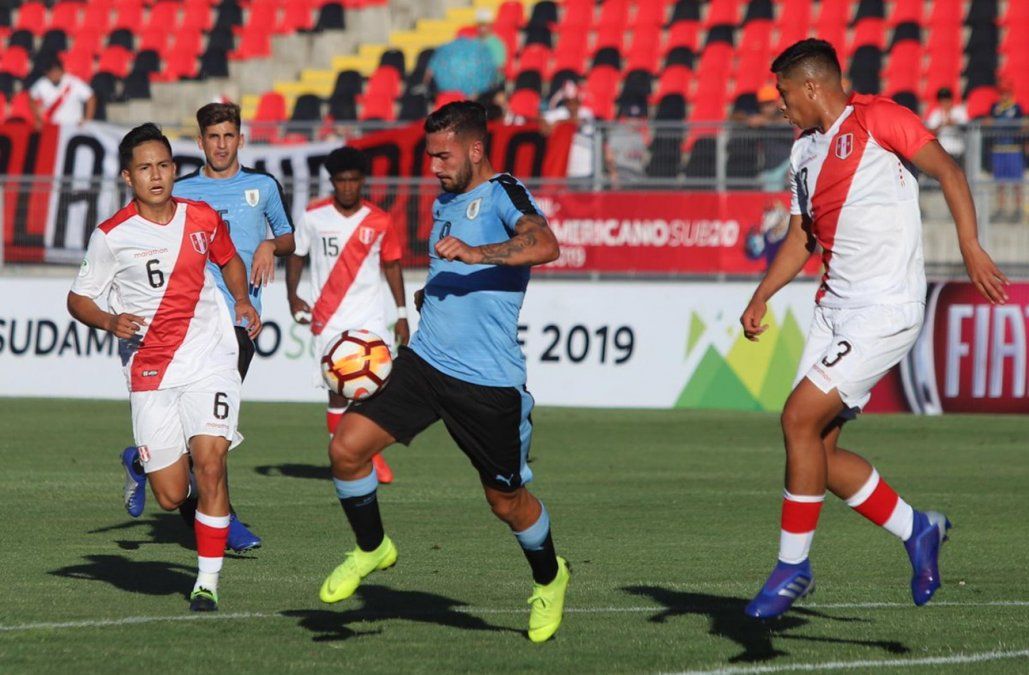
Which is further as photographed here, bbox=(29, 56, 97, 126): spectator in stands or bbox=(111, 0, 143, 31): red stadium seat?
bbox=(111, 0, 143, 31): red stadium seat

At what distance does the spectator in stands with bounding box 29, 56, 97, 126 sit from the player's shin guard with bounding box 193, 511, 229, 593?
17.9 metres

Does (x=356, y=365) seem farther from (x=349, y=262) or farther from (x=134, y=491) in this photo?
(x=349, y=262)

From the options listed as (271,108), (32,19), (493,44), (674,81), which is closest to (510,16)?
(493,44)

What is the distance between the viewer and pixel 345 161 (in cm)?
1218

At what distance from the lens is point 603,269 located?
1906cm

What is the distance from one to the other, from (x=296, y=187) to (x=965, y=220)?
45.5 feet

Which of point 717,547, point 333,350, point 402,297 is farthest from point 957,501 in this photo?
point 333,350

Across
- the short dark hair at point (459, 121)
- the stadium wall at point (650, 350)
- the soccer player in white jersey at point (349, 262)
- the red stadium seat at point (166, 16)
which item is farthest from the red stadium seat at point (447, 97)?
the short dark hair at point (459, 121)

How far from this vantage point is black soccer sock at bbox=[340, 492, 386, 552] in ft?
23.9

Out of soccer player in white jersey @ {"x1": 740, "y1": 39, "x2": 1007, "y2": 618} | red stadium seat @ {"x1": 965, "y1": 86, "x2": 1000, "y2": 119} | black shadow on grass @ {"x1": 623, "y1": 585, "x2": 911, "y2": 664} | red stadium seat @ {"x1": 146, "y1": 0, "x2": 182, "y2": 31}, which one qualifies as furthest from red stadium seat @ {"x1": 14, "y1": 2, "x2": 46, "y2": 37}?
soccer player in white jersey @ {"x1": 740, "y1": 39, "x2": 1007, "y2": 618}

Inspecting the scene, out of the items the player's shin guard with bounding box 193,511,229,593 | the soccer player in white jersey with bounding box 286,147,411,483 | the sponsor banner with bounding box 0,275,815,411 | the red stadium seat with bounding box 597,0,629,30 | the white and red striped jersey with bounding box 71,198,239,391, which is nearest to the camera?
the player's shin guard with bounding box 193,511,229,593

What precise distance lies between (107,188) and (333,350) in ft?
43.0

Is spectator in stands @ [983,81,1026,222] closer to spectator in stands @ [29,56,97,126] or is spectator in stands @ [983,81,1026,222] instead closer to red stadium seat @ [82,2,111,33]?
spectator in stands @ [29,56,97,126]

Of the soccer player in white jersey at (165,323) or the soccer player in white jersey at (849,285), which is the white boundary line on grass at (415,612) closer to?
the soccer player in white jersey at (165,323)
